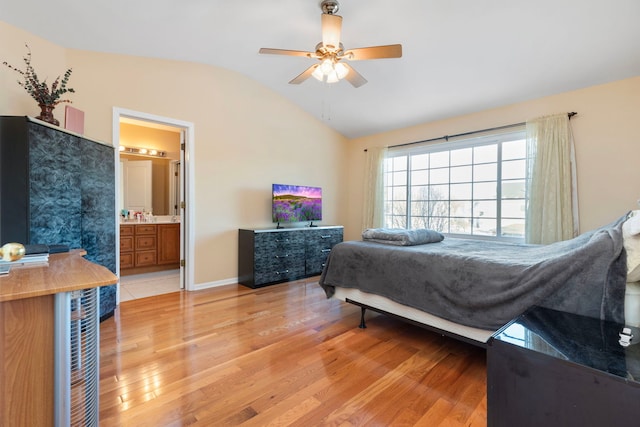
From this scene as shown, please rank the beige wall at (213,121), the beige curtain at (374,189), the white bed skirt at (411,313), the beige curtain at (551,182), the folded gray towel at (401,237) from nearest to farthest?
the white bed skirt at (411,313)
the folded gray towel at (401,237)
the beige wall at (213,121)
the beige curtain at (551,182)
the beige curtain at (374,189)

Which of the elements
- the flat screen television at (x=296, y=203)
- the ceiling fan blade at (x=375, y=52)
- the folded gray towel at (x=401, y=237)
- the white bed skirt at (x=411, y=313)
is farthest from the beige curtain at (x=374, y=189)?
the ceiling fan blade at (x=375, y=52)

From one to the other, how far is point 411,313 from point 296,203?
8.88ft

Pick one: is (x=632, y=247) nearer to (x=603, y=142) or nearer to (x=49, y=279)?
(x=49, y=279)

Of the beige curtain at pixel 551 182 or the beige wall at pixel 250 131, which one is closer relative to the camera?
the beige wall at pixel 250 131

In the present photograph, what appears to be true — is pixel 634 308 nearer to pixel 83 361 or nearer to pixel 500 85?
pixel 83 361

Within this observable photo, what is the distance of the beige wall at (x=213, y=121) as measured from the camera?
114 inches

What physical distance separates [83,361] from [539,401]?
1656 millimetres

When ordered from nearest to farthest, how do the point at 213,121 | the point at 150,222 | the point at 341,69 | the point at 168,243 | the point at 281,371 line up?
1. the point at 281,371
2. the point at 341,69
3. the point at 213,121
4. the point at 150,222
5. the point at 168,243

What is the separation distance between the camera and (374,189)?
502cm

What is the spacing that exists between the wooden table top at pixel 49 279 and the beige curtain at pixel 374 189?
164 inches

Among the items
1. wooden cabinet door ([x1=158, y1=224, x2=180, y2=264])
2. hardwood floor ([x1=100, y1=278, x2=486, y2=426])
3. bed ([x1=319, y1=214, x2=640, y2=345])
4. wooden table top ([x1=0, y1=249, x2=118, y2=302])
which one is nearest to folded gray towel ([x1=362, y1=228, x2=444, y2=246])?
bed ([x1=319, y1=214, x2=640, y2=345])

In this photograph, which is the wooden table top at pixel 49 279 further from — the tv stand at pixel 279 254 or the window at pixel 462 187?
the window at pixel 462 187

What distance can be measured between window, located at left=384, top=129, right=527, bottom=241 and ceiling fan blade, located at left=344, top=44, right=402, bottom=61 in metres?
2.37

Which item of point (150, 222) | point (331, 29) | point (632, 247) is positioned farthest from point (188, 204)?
point (632, 247)
